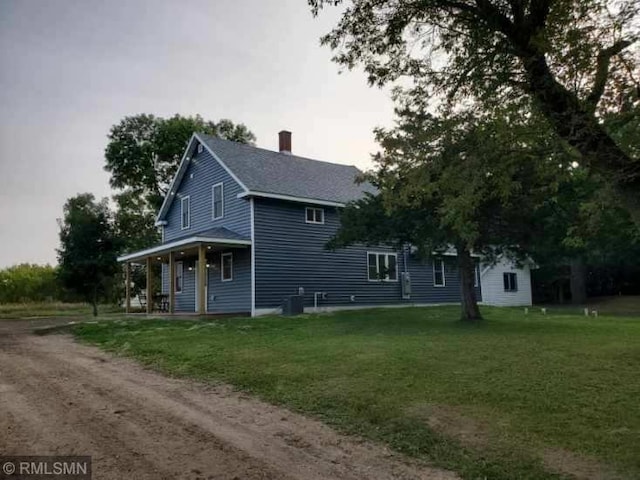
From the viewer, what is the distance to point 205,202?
68.8ft

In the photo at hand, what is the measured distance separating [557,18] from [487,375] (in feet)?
15.5

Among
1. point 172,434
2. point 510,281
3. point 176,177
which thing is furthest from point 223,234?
point 510,281

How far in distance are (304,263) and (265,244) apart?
1.92m

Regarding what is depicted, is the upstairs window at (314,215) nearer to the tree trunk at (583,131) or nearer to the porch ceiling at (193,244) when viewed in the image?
the porch ceiling at (193,244)

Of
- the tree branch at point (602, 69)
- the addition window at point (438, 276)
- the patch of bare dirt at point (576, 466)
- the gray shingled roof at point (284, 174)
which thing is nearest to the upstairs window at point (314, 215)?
the gray shingled roof at point (284, 174)

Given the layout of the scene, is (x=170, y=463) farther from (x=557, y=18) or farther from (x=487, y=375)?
(x=557, y=18)

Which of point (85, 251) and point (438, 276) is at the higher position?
point (85, 251)

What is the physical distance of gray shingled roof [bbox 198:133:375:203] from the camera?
18.6 metres

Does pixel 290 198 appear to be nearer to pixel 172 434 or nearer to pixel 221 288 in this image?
pixel 221 288

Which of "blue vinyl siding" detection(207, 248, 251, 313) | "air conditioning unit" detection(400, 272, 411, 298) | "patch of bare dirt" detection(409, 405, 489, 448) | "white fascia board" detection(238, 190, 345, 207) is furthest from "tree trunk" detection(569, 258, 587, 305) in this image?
"patch of bare dirt" detection(409, 405, 489, 448)

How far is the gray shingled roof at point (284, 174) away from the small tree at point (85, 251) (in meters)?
10.6

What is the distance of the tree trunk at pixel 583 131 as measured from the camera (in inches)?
225

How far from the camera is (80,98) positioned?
1608 cm

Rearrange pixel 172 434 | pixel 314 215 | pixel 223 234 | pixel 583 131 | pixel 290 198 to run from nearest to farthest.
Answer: pixel 172 434
pixel 583 131
pixel 223 234
pixel 290 198
pixel 314 215
